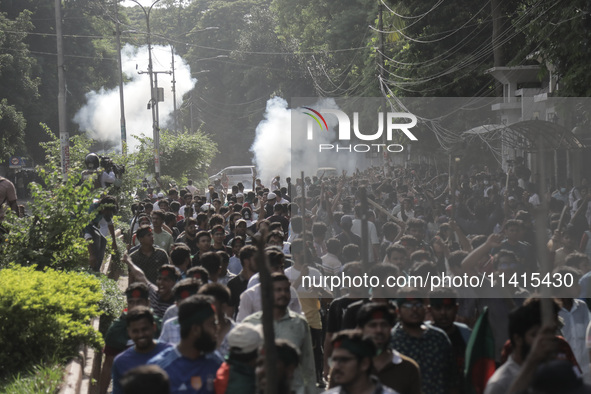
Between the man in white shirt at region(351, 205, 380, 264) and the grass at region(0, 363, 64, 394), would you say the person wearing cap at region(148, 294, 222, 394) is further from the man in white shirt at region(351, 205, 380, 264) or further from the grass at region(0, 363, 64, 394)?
the man in white shirt at region(351, 205, 380, 264)

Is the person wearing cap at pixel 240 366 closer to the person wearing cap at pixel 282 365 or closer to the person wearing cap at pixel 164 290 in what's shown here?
the person wearing cap at pixel 282 365

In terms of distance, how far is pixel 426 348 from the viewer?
5.54 meters

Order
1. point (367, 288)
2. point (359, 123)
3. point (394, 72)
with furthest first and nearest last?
point (394, 72) → point (359, 123) → point (367, 288)

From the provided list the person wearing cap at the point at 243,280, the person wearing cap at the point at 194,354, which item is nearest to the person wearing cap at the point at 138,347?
the person wearing cap at the point at 194,354

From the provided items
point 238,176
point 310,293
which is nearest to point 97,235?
point 310,293

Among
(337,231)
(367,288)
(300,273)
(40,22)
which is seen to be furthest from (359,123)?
(40,22)

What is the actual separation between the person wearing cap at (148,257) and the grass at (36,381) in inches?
94.1

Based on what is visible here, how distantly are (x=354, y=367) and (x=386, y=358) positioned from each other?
0.80 metres

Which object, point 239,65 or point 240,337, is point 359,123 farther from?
point 239,65

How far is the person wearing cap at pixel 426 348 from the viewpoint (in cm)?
551

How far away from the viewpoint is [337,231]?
10.5 m

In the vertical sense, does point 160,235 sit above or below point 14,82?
below

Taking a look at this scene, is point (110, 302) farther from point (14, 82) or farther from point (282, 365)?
point (14, 82)

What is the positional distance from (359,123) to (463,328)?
14.4ft
